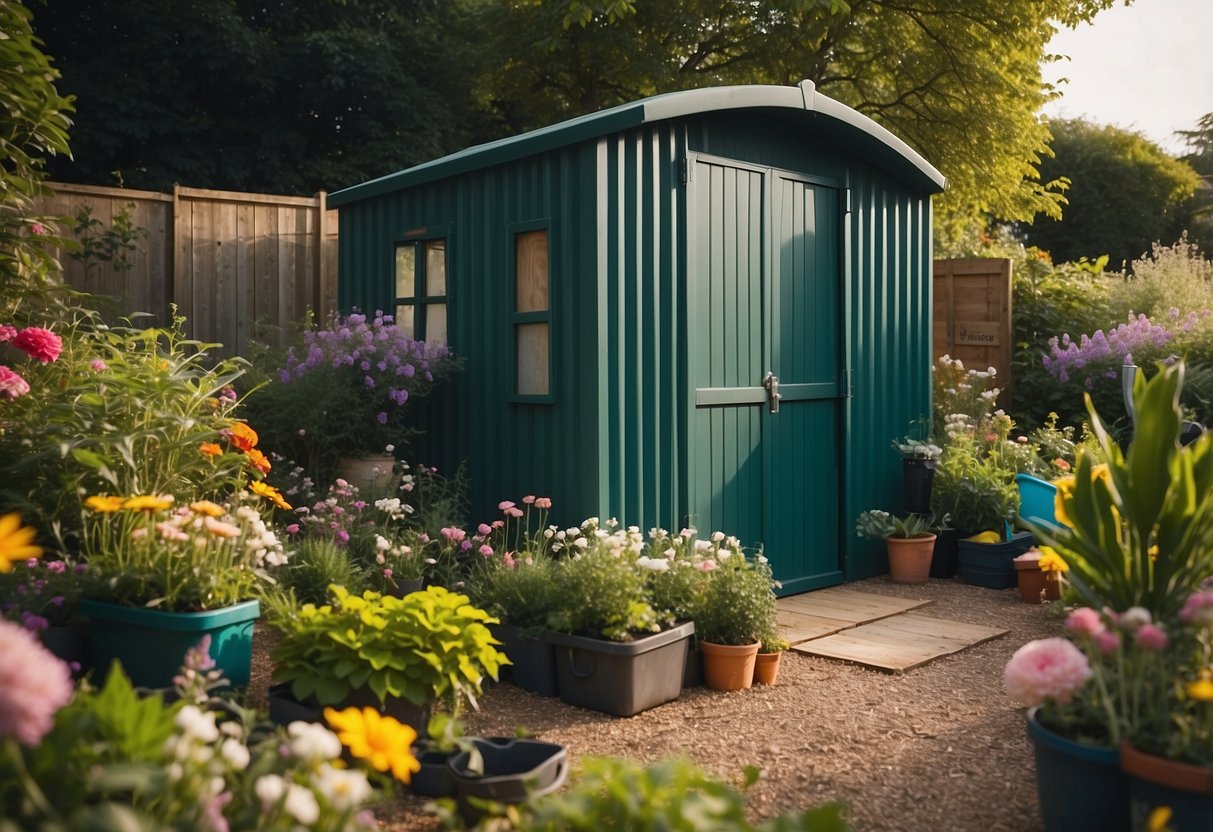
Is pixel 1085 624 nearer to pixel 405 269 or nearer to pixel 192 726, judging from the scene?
pixel 192 726

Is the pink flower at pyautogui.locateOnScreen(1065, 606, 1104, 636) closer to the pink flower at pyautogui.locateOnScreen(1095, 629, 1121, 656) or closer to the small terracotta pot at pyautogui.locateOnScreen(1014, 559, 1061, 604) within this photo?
the pink flower at pyautogui.locateOnScreen(1095, 629, 1121, 656)

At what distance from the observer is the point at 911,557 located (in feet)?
22.1

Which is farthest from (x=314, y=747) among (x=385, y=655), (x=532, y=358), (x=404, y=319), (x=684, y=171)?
(x=404, y=319)

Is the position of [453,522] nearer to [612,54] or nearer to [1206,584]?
[1206,584]

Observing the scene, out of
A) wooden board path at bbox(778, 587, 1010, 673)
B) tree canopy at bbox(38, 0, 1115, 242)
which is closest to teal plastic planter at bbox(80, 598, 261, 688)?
wooden board path at bbox(778, 587, 1010, 673)

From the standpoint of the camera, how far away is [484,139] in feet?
52.1

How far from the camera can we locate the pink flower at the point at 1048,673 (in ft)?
9.14

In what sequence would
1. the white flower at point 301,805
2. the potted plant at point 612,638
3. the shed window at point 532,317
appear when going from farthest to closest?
the shed window at point 532,317
the potted plant at point 612,638
the white flower at point 301,805

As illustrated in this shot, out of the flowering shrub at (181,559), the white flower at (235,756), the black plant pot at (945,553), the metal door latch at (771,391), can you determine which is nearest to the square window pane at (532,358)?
the metal door latch at (771,391)

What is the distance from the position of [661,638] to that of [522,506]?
5.36ft

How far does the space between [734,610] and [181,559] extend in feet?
6.99

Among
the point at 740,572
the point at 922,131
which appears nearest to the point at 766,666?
the point at 740,572

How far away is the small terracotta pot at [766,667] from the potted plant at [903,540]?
2330 millimetres

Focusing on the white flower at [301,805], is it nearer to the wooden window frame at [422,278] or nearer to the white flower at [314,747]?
the white flower at [314,747]
